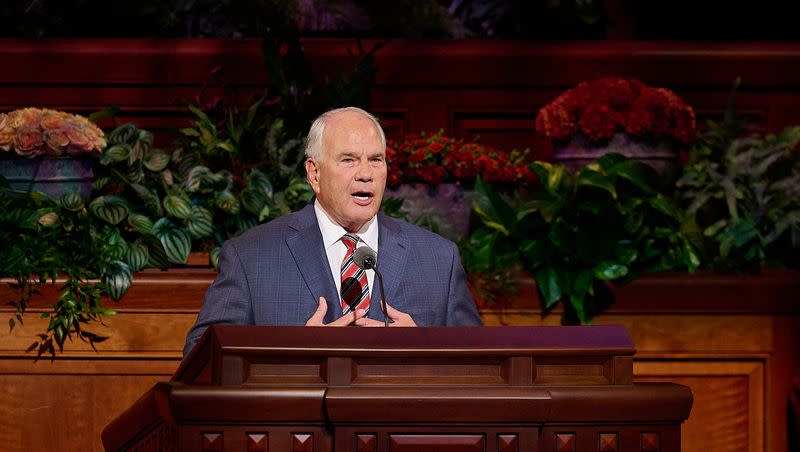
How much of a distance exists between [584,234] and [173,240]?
1404 millimetres

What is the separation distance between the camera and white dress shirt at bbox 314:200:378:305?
2471 mm

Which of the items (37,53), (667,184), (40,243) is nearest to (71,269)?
(40,243)

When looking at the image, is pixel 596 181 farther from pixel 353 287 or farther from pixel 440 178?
pixel 353 287

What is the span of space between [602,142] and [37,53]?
256cm

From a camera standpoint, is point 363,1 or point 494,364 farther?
point 363,1

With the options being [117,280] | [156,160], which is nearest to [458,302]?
[117,280]

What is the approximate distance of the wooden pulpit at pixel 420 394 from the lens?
1.54 meters

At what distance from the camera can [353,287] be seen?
7.96 ft

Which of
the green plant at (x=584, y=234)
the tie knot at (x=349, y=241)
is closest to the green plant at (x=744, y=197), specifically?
the green plant at (x=584, y=234)

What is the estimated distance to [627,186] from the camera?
339 centimetres

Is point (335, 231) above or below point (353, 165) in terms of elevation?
below

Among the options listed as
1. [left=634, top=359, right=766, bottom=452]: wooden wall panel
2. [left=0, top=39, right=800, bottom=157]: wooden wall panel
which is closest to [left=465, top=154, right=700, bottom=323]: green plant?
[left=634, top=359, right=766, bottom=452]: wooden wall panel

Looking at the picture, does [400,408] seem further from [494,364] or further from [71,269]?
[71,269]

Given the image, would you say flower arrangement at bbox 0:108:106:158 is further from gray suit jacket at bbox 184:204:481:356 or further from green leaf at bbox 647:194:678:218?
green leaf at bbox 647:194:678:218
